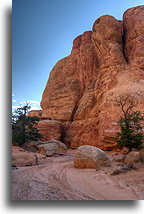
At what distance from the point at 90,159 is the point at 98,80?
14208 millimetres

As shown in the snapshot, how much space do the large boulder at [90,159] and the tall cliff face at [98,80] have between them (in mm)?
6501

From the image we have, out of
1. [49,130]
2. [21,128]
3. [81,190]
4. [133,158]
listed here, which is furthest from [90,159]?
[49,130]

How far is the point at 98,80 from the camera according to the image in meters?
19.6

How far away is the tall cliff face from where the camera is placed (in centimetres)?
1498

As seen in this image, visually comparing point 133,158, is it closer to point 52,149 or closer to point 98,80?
point 52,149

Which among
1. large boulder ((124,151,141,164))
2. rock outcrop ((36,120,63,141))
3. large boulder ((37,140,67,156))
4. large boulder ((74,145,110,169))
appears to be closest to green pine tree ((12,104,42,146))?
large boulder ((37,140,67,156))

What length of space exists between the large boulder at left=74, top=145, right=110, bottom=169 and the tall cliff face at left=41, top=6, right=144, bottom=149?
21.3 ft

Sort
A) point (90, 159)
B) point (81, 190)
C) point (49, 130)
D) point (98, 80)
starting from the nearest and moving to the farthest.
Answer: point (81, 190) < point (90, 159) < point (49, 130) < point (98, 80)

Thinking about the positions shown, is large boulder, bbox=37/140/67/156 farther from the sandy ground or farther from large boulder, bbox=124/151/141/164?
the sandy ground

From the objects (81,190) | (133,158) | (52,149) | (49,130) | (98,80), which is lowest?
(52,149)

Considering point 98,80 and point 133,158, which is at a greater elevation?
point 98,80

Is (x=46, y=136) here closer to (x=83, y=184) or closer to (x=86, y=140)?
(x=86, y=140)

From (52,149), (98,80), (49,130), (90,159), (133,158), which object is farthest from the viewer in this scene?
(98,80)

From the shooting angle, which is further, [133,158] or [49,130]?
[49,130]
